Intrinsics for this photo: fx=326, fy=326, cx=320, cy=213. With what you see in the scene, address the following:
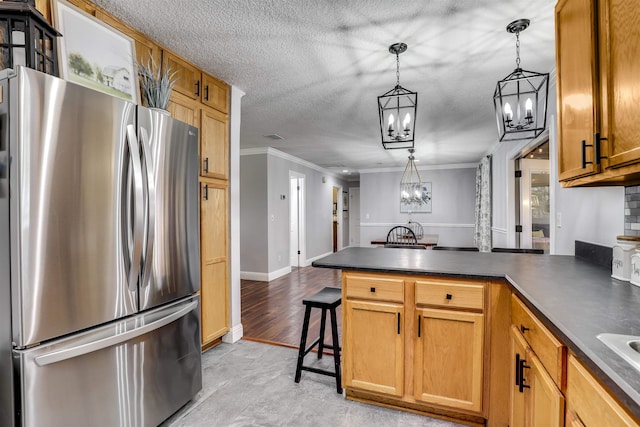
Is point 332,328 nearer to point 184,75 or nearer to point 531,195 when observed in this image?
point 184,75

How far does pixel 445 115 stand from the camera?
3828mm

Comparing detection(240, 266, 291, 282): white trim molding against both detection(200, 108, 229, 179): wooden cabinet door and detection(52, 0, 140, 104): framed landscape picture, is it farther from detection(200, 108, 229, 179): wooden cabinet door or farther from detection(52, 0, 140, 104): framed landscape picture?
detection(52, 0, 140, 104): framed landscape picture

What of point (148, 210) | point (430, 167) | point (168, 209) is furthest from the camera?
point (430, 167)

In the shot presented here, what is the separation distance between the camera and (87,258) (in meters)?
1.36

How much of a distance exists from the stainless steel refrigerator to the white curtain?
5.63 metres

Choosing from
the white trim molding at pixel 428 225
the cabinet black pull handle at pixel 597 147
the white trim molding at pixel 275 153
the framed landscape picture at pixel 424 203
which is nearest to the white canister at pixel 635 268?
the cabinet black pull handle at pixel 597 147

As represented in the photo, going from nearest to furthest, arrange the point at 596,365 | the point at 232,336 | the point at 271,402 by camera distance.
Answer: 1. the point at 596,365
2. the point at 271,402
3. the point at 232,336

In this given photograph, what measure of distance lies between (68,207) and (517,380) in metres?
2.07

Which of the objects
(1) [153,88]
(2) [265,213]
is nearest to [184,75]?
(1) [153,88]

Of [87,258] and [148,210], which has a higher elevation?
[148,210]

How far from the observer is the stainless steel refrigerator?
1.20 m

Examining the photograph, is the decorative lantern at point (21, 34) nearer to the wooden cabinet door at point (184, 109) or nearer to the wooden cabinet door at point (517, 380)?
the wooden cabinet door at point (184, 109)

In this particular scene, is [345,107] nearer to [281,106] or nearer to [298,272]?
[281,106]

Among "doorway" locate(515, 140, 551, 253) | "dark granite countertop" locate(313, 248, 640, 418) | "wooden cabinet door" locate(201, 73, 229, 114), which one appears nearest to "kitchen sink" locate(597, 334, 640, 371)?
"dark granite countertop" locate(313, 248, 640, 418)
